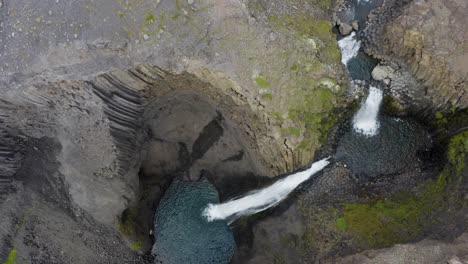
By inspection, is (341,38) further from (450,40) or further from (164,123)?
(164,123)

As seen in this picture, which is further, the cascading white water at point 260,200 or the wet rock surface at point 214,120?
the cascading white water at point 260,200

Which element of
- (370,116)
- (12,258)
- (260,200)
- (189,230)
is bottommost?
(12,258)

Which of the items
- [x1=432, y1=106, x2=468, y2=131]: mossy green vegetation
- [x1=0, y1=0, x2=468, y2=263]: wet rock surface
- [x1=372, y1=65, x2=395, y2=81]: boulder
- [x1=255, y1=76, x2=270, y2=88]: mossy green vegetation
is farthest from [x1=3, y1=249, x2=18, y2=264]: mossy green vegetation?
[x1=432, y1=106, x2=468, y2=131]: mossy green vegetation

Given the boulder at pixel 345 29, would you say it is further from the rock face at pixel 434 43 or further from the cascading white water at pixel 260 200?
the cascading white water at pixel 260 200

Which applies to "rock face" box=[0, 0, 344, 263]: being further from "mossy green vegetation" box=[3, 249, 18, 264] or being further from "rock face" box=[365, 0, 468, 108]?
"rock face" box=[365, 0, 468, 108]

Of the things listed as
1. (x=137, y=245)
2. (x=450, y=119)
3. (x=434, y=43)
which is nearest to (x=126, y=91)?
(x=137, y=245)

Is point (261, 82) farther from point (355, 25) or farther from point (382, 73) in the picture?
point (355, 25)

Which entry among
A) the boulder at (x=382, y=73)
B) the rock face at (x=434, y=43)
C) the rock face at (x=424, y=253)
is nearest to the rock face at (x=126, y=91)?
the boulder at (x=382, y=73)
